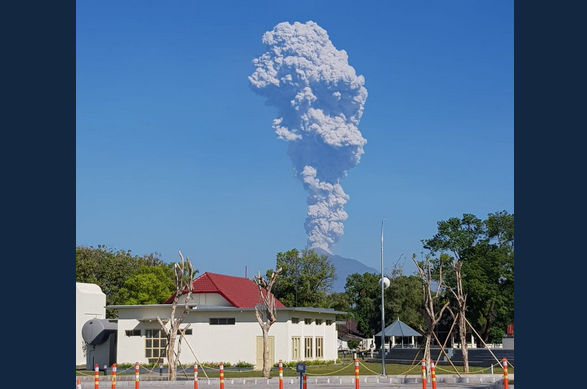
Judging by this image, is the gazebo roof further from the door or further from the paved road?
the paved road

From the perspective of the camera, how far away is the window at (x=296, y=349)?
48444mm

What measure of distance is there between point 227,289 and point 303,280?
2146cm

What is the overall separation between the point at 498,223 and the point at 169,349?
49.3 metres

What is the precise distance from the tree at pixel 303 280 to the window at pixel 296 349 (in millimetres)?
22900

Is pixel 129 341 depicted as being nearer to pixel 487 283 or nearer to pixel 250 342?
pixel 250 342

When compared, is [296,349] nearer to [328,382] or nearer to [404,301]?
[328,382]

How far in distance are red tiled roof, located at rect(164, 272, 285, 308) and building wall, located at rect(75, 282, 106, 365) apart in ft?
16.9

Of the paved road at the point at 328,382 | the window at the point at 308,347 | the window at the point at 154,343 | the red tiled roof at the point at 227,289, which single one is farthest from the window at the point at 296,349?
the paved road at the point at 328,382

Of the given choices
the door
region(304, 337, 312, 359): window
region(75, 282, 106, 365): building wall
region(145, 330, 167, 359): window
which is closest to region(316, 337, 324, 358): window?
region(304, 337, 312, 359): window

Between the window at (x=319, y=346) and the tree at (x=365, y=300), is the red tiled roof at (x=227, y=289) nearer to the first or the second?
the window at (x=319, y=346)

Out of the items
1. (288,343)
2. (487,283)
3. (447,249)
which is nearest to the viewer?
(288,343)

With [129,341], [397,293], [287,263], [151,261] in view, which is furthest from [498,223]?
[129,341]

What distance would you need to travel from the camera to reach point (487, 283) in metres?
73.8

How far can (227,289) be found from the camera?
53.1m
